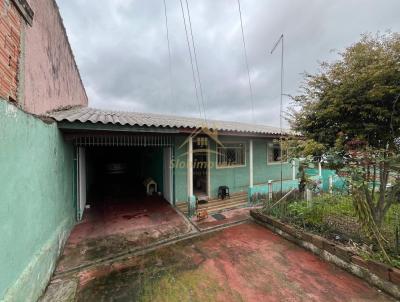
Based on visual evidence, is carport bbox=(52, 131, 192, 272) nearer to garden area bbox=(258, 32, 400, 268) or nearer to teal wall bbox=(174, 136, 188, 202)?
teal wall bbox=(174, 136, 188, 202)

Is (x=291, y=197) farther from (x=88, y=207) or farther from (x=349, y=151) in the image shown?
(x=88, y=207)

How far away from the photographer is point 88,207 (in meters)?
6.68

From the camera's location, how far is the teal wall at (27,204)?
6.11 ft

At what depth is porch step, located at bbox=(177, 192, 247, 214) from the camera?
6.61 meters

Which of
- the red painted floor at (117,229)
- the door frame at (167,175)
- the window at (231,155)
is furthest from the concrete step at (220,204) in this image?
the window at (231,155)

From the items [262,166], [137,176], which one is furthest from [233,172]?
[137,176]

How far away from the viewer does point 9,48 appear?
2.89 m

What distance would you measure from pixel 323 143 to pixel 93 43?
882 centimetres

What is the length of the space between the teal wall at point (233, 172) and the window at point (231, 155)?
19 centimetres

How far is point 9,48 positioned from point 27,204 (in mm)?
2432

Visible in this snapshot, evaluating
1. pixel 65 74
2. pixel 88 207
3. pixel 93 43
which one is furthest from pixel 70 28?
pixel 88 207

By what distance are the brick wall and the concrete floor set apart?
3.20m

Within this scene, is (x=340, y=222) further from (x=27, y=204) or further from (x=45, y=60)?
(x=45, y=60)

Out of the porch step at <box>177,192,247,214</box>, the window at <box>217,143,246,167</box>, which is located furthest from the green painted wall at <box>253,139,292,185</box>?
the porch step at <box>177,192,247,214</box>
